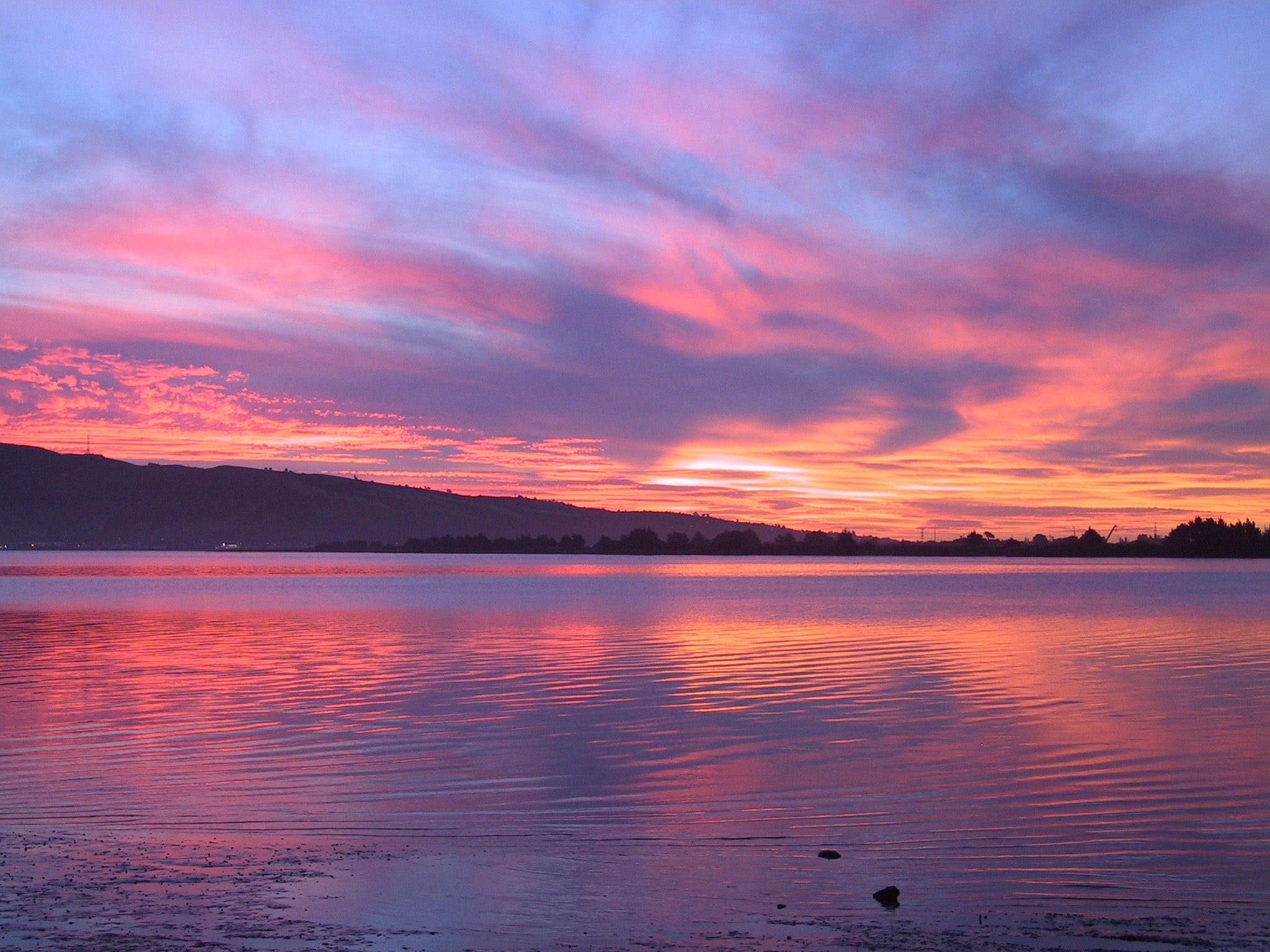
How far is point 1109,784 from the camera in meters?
12.6

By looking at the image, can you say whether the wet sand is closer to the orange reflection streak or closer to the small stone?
the small stone

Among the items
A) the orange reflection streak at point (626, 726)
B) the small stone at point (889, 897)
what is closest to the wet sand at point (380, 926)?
the small stone at point (889, 897)

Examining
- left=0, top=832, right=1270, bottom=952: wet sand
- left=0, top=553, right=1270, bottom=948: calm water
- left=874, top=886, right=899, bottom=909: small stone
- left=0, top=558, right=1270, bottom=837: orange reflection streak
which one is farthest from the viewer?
left=0, top=558, right=1270, bottom=837: orange reflection streak

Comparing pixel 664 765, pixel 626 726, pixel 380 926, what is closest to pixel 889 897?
pixel 380 926

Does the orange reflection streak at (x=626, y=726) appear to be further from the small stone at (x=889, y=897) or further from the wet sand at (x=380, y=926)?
the small stone at (x=889, y=897)

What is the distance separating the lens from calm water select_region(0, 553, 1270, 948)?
29.1 feet

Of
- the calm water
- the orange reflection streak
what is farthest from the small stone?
the orange reflection streak

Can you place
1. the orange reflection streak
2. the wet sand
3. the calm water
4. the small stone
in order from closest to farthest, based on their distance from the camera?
the wet sand < the small stone < the calm water < the orange reflection streak

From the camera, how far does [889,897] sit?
8.30 m

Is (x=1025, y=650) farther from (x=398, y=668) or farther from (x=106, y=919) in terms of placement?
(x=106, y=919)

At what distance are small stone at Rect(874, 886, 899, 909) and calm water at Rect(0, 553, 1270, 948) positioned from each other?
0.12 meters

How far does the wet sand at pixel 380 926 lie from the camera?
7.25m

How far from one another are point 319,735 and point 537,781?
4.59m

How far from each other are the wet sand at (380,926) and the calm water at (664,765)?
0.16m
